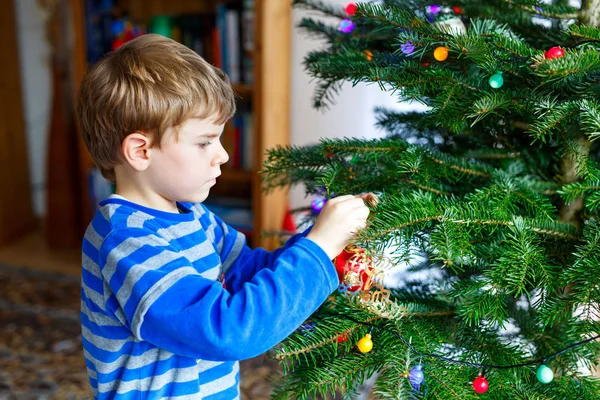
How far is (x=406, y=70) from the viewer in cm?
76

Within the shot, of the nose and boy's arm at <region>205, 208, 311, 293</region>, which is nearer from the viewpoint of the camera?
the nose

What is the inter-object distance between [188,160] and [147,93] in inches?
4.0

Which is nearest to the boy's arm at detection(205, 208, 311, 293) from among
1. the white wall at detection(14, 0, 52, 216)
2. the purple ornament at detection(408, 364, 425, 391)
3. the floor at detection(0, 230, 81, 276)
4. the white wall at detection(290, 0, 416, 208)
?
the purple ornament at detection(408, 364, 425, 391)

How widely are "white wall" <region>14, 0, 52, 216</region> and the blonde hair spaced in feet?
7.82

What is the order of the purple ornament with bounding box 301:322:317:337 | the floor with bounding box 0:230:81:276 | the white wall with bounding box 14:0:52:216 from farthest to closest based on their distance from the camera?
the white wall with bounding box 14:0:52:216 → the floor with bounding box 0:230:81:276 → the purple ornament with bounding box 301:322:317:337

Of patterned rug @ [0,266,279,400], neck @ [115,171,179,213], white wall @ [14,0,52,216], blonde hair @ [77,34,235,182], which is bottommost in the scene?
patterned rug @ [0,266,279,400]

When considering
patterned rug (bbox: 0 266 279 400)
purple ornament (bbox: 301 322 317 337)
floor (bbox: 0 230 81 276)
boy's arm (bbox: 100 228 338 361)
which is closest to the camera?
boy's arm (bbox: 100 228 338 361)

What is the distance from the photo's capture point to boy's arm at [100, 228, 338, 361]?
636 millimetres

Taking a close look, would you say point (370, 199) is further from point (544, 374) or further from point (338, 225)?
point (544, 374)

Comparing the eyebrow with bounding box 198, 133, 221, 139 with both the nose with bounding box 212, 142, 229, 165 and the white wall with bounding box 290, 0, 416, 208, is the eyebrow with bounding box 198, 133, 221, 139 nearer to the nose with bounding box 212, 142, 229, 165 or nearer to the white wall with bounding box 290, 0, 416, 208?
the nose with bounding box 212, 142, 229, 165

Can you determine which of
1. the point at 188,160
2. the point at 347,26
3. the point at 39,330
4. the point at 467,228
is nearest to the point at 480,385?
the point at 467,228

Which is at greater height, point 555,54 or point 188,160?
point 555,54

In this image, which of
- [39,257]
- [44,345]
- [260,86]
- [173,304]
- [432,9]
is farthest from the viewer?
[39,257]

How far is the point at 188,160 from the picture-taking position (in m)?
0.75
